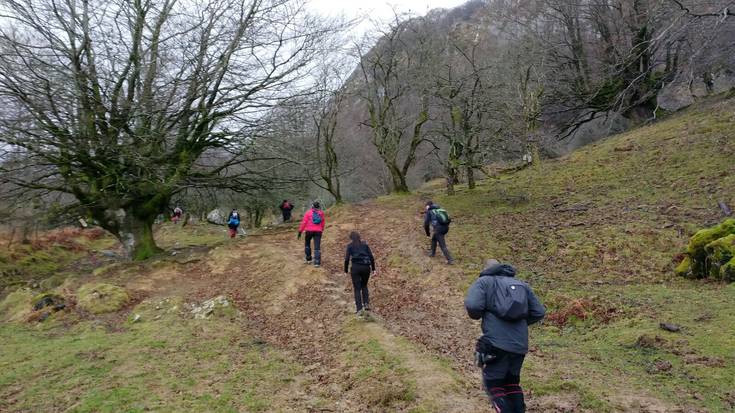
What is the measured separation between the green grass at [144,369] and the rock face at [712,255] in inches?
333

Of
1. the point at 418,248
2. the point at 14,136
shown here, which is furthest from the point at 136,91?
the point at 418,248

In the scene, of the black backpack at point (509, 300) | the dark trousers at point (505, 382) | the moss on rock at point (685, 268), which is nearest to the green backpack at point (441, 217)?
the moss on rock at point (685, 268)

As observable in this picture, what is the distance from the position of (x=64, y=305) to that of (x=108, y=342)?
3.41 meters

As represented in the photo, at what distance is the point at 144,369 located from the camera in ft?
25.9

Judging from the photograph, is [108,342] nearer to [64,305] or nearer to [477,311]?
[64,305]

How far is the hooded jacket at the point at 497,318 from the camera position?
4.76 metres

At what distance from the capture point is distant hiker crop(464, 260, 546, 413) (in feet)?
15.6

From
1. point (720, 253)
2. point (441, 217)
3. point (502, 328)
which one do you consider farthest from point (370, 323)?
point (720, 253)

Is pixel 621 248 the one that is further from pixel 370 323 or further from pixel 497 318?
pixel 497 318

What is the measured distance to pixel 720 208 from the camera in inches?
487

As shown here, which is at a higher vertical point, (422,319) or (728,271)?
(728,271)

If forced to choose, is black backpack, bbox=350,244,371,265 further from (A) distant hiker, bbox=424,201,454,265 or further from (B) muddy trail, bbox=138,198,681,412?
(A) distant hiker, bbox=424,201,454,265

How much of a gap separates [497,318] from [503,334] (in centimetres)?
17

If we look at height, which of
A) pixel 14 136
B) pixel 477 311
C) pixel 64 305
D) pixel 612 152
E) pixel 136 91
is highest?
pixel 136 91
